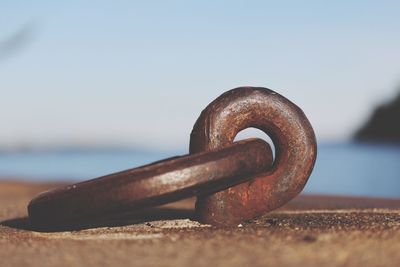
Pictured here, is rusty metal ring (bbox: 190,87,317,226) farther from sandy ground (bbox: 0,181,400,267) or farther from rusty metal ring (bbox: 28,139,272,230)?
rusty metal ring (bbox: 28,139,272,230)

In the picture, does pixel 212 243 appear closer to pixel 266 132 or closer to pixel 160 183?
pixel 160 183

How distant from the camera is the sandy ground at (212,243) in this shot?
3.22 meters

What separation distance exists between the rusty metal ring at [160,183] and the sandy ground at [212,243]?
0.19m

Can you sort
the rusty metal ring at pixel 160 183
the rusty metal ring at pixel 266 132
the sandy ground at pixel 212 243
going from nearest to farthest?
the sandy ground at pixel 212 243, the rusty metal ring at pixel 160 183, the rusty metal ring at pixel 266 132

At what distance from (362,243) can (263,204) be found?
1.02m

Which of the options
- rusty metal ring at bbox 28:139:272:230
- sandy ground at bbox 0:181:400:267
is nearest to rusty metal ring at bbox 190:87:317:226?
sandy ground at bbox 0:181:400:267

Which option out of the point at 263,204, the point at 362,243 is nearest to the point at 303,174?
the point at 263,204

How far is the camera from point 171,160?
13.4 feet

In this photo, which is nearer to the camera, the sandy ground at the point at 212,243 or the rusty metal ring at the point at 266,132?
→ the sandy ground at the point at 212,243

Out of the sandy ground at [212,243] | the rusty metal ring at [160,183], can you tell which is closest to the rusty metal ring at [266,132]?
the sandy ground at [212,243]

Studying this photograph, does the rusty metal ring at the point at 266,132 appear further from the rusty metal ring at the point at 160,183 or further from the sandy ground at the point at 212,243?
the rusty metal ring at the point at 160,183

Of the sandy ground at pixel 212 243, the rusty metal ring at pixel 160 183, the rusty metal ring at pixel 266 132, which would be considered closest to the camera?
the sandy ground at pixel 212 243

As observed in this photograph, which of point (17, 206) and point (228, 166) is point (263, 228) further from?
point (17, 206)

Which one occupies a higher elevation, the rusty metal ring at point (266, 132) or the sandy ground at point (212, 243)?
the rusty metal ring at point (266, 132)
